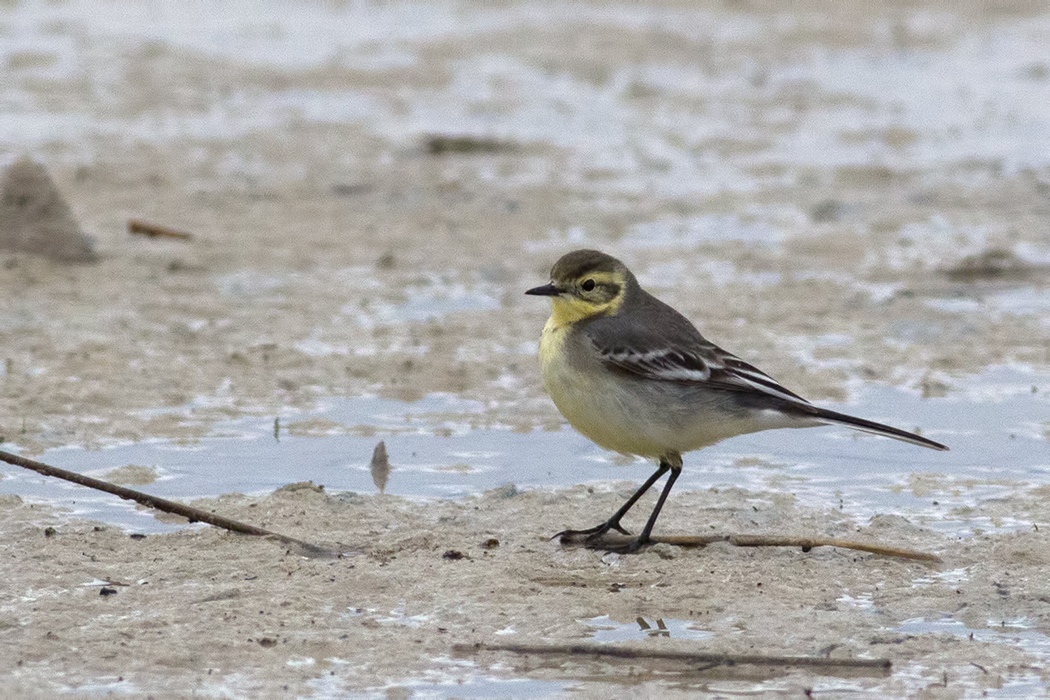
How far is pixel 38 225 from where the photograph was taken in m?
11.2

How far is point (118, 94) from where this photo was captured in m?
15.7

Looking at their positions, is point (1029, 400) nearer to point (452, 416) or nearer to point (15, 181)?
point (452, 416)

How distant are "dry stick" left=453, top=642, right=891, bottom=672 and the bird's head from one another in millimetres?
2043

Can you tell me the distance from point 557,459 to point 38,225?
4.56 metres

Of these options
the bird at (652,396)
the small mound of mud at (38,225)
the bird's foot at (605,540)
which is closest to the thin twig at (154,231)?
the small mound of mud at (38,225)

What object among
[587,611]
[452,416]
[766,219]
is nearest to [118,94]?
[766,219]

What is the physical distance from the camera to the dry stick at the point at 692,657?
5828 mm

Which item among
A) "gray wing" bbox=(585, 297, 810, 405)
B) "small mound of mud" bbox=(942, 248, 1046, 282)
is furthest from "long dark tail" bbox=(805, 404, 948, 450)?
"small mound of mud" bbox=(942, 248, 1046, 282)

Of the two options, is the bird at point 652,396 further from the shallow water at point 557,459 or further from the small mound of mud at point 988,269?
the small mound of mud at point 988,269

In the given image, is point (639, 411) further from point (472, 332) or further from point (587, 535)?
point (472, 332)

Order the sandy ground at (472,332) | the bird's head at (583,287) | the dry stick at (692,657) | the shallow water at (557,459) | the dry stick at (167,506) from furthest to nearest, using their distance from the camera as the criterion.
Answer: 1. the shallow water at (557,459)
2. the bird's head at (583,287)
3. the dry stick at (167,506)
4. the sandy ground at (472,332)
5. the dry stick at (692,657)

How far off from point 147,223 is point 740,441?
17.0 ft

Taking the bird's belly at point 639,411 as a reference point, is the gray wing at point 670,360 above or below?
above

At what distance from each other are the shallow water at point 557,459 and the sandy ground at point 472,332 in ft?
0.65
